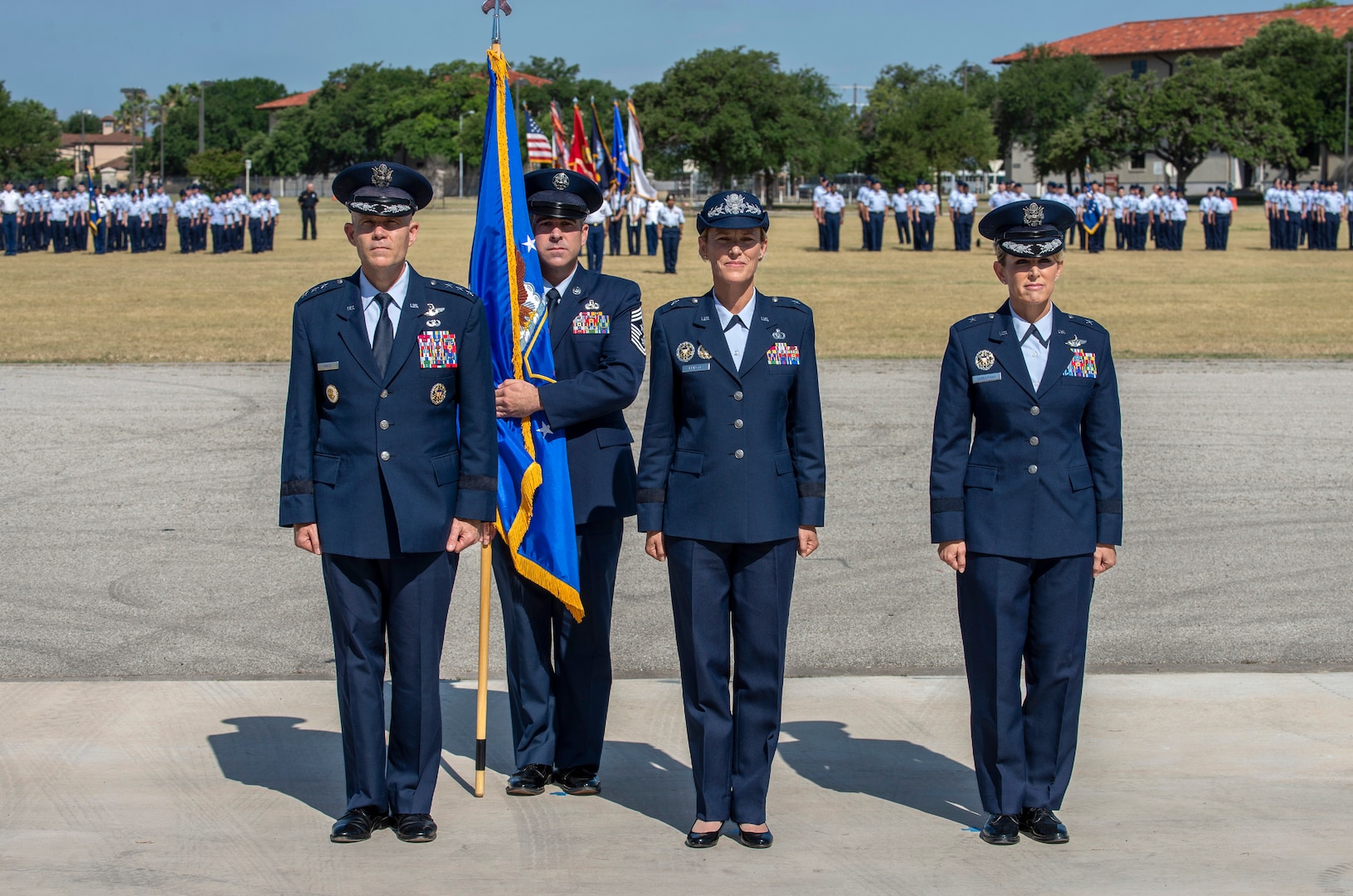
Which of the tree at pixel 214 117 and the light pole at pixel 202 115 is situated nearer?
the light pole at pixel 202 115

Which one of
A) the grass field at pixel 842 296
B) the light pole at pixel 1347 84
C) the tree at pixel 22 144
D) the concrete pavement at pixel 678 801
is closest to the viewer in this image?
the concrete pavement at pixel 678 801

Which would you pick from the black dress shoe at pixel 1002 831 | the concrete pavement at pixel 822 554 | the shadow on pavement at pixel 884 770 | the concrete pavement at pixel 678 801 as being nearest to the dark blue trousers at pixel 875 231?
the concrete pavement at pixel 822 554

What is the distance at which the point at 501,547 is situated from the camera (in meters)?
5.05

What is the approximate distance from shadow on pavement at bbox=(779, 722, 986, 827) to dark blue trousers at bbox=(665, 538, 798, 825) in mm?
552

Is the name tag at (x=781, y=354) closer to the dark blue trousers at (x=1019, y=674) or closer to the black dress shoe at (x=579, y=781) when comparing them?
the dark blue trousers at (x=1019, y=674)

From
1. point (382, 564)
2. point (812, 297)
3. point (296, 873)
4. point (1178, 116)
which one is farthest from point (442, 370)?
point (1178, 116)

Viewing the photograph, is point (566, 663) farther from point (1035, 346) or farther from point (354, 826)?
point (1035, 346)

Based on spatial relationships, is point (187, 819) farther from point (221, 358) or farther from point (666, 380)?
point (221, 358)

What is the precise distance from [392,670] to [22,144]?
115498 mm

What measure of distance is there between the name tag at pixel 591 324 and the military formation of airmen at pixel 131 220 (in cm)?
3936

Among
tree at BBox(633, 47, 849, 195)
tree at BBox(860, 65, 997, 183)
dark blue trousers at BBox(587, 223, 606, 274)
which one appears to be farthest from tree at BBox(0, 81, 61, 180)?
dark blue trousers at BBox(587, 223, 606, 274)

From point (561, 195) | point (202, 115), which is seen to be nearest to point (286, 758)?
point (561, 195)

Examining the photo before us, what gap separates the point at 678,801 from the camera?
193 inches

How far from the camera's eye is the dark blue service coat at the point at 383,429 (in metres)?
4.49
